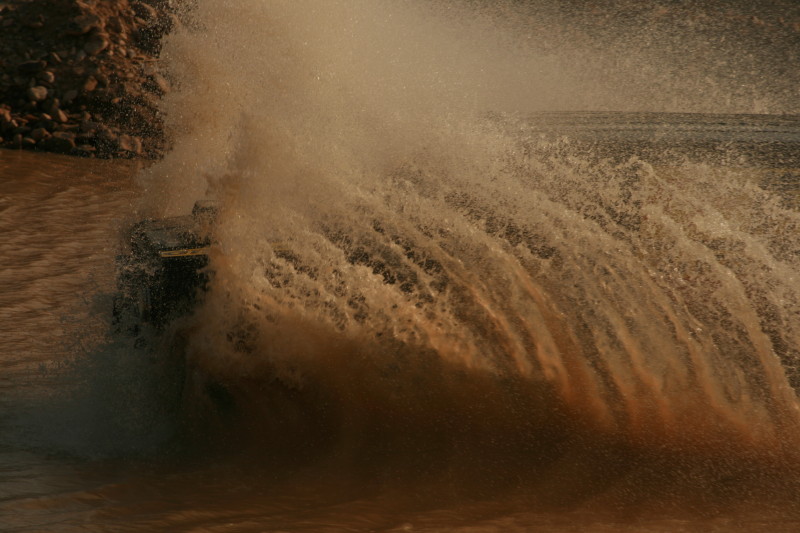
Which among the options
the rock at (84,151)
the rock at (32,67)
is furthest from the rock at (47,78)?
the rock at (84,151)

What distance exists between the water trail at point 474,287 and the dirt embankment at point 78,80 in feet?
22.5

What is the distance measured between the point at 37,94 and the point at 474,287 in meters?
8.88

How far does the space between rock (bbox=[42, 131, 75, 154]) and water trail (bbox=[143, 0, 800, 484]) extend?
22.2 feet

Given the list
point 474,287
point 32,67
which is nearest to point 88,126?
point 32,67

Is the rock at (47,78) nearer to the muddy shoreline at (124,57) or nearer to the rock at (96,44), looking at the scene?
the muddy shoreline at (124,57)

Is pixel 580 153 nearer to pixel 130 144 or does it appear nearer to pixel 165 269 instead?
pixel 165 269

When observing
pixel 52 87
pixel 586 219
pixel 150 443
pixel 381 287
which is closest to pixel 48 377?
pixel 150 443

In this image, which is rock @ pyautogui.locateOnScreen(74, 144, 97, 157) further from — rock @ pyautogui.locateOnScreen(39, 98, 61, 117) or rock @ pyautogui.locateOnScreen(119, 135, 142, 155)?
rock @ pyautogui.locateOnScreen(39, 98, 61, 117)

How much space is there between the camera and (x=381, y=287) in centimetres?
362

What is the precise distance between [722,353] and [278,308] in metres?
2.00

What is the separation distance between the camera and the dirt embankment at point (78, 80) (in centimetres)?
1062

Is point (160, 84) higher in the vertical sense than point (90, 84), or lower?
higher

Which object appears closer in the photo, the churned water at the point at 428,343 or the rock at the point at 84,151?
the churned water at the point at 428,343

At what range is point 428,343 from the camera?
12.2 feet
